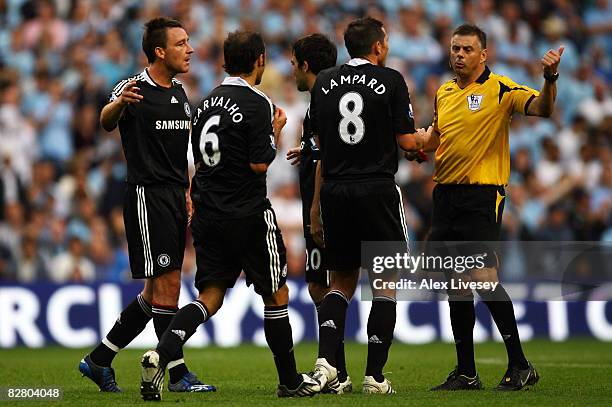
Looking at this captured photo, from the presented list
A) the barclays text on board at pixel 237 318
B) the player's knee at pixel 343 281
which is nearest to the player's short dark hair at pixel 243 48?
the player's knee at pixel 343 281

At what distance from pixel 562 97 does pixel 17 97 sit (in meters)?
8.31

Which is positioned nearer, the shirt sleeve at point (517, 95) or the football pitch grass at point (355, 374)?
the football pitch grass at point (355, 374)

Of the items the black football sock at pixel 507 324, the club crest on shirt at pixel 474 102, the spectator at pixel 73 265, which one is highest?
the club crest on shirt at pixel 474 102

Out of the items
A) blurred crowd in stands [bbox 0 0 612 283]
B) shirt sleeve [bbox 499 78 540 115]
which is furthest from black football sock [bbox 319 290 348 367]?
blurred crowd in stands [bbox 0 0 612 283]

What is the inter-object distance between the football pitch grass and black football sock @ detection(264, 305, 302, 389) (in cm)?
19

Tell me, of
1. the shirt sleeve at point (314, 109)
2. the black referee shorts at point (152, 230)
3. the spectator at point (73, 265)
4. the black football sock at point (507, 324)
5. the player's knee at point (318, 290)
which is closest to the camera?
the shirt sleeve at point (314, 109)

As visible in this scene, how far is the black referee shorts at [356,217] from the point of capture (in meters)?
8.55

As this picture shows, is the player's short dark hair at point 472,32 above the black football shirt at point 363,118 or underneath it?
above

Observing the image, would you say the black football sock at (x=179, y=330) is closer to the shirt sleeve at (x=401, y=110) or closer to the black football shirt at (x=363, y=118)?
the black football shirt at (x=363, y=118)

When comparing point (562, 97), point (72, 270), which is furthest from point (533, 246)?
point (72, 270)

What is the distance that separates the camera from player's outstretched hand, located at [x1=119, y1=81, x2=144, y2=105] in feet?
28.5

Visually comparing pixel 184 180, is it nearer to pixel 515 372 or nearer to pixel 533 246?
pixel 515 372

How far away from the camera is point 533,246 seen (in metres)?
15.9

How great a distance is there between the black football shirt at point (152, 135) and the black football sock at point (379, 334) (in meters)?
1.74
